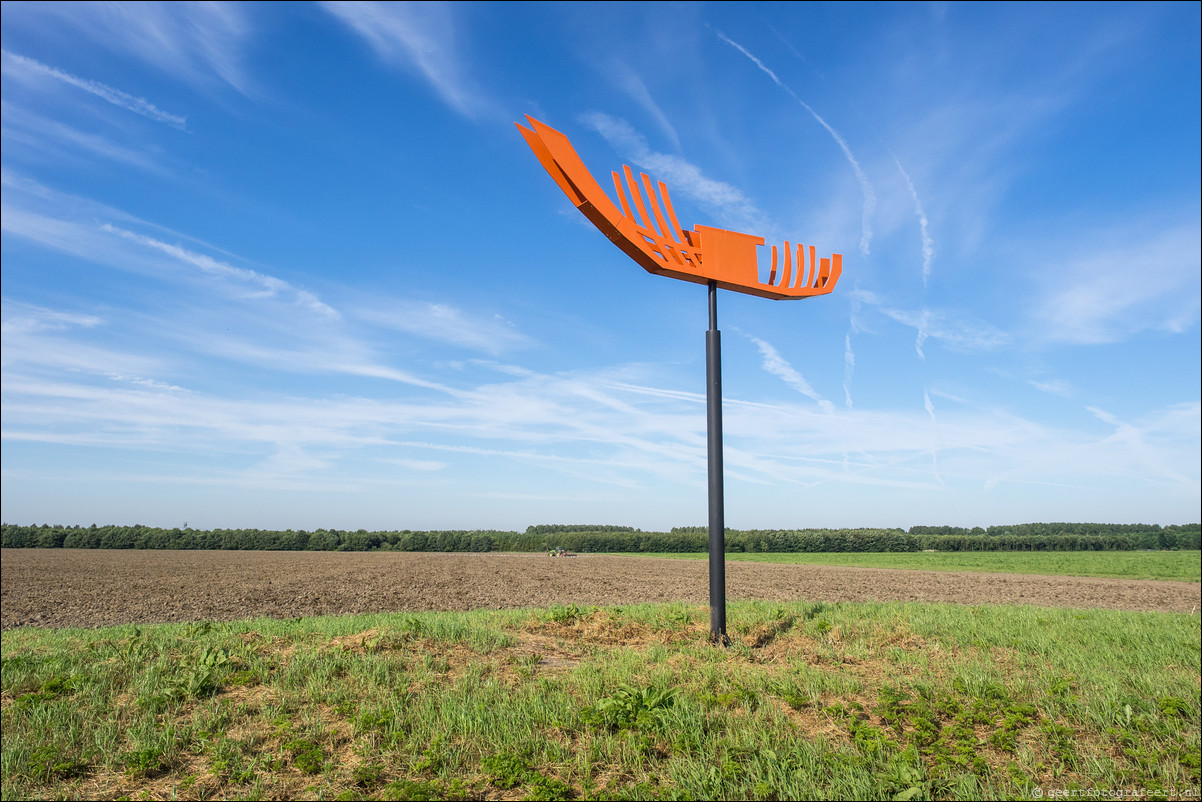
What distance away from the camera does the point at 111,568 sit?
44156mm

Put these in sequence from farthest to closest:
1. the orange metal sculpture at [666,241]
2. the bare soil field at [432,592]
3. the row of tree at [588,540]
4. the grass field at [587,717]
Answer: the row of tree at [588,540] → the bare soil field at [432,592] → the orange metal sculpture at [666,241] → the grass field at [587,717]

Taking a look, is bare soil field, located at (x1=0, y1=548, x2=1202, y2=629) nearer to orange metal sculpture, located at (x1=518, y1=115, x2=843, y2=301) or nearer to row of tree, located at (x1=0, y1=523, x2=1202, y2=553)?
orange metal sculpture, located at (x1=518, y1=115, x2=843, y2=301)

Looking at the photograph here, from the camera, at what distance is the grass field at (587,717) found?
14.7ft

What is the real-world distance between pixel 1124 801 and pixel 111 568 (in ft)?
185

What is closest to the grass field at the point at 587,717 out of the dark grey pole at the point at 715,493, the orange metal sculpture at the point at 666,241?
the dark grey pole at the point at 715,493

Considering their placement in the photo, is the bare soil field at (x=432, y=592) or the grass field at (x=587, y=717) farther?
the bare soil field at (x=432, y=592)

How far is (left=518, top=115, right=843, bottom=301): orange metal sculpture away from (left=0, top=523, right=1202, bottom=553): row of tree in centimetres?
7323

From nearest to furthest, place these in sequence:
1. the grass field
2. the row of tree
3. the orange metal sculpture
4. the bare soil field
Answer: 1. the grass field
2. the orange metal sculpture
3. the bare soil field
4. the row of tree

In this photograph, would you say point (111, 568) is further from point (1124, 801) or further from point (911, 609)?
point (1124, 801)

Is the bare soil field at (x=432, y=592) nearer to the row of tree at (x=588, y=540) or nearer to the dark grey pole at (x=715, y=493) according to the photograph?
the dark grey pole at (x=715, y=493)

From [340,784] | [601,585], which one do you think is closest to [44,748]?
[340,784]

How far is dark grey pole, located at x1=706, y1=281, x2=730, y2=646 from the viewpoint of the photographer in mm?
7998

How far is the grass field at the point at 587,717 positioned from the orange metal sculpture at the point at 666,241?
496cm

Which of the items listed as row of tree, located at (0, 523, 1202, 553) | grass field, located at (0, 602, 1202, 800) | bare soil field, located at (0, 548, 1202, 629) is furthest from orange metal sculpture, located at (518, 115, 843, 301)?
row of tree, located at (0, 523, 1202, 553)
